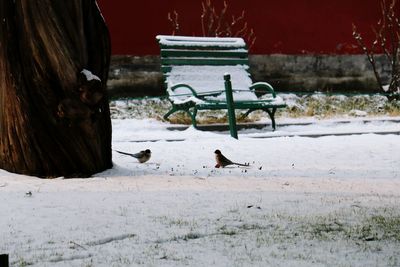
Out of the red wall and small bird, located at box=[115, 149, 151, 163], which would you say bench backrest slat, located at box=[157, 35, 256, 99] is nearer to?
the red wall

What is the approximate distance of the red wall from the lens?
12891mm

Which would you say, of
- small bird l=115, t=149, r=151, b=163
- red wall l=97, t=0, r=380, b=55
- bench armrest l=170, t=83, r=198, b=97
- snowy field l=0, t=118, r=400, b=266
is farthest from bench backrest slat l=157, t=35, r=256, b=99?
small bird l=115, t=149, r=151, b=163

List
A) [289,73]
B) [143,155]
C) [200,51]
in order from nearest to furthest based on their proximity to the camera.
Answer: [143,155] < [200,51] < [289,73]

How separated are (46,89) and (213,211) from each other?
5.76 ft

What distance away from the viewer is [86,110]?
521 centimetres

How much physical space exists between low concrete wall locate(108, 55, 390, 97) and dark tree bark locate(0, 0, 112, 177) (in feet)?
24.1

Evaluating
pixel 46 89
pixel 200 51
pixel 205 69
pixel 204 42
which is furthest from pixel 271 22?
pixel 46 89

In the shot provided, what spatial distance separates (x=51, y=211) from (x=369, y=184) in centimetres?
228

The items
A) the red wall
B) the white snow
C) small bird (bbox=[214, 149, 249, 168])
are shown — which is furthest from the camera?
the red wall

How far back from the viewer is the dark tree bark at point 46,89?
201 inches

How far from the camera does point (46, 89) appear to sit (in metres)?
5.12

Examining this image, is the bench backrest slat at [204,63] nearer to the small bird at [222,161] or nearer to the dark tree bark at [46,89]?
the small bird at [222,161]

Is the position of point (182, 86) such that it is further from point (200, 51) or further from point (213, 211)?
point (213, 211)

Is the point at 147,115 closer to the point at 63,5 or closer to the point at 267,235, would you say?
the point at 63,5
